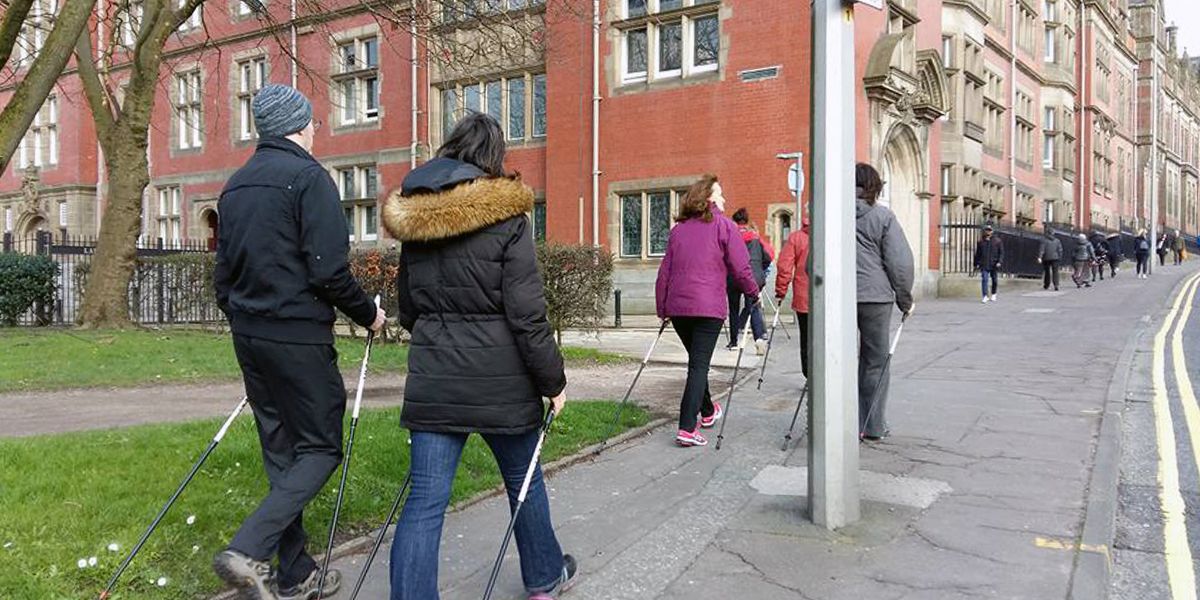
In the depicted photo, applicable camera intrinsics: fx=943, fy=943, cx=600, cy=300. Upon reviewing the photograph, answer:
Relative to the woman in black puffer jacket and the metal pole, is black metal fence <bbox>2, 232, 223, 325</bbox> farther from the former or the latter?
the woman in black puffer jacket

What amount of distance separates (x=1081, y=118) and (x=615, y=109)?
103 feet

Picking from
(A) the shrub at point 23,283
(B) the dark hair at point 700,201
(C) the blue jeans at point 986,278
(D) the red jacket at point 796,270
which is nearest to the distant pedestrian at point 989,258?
(C) the blue jeans at point 986,278

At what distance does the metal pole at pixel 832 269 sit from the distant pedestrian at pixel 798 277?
105 inches

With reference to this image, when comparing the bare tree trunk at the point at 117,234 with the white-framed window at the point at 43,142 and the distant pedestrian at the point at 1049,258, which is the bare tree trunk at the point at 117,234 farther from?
the white-framed window at the point at 43,142

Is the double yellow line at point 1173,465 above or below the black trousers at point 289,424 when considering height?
below

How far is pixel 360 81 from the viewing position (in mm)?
28172

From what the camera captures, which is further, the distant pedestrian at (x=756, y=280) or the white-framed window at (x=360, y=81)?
the white-framed window at (x=360, y=81)

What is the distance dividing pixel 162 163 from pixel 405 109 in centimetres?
1148

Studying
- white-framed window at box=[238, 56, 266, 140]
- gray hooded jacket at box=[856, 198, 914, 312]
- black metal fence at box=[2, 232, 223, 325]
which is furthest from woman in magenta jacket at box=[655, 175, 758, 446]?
white-framed window at box=[238, 56, 266, 140]

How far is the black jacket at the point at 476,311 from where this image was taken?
3.48 meters

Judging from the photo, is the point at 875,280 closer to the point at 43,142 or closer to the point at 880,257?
the point at 880,257

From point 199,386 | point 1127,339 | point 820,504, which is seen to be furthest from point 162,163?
point 820,504

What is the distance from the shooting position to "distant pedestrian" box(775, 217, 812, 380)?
789 centimetres

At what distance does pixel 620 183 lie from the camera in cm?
2247
